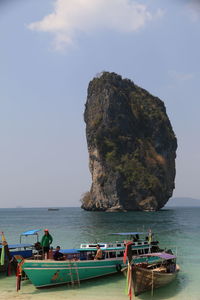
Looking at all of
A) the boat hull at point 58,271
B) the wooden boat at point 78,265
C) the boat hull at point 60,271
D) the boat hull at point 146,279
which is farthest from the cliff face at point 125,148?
the boat hull at point 146,279

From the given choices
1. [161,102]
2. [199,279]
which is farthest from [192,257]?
[161,102]

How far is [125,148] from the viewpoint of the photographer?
431 ft

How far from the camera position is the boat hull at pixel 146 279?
16109 millimetres

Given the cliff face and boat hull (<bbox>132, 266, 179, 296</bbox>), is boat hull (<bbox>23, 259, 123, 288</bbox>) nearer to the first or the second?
boat hull (<bbox>132, 266, 179, 296</bbox>)

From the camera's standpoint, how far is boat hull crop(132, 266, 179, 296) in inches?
634

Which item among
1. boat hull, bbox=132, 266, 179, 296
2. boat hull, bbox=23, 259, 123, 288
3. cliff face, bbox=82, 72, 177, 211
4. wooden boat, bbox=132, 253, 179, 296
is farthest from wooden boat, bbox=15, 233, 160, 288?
cliff face, bbox=82, 72, 177, 211

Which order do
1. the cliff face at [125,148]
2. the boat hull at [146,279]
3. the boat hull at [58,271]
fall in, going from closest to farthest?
the boat hull at [146,279], the boat hull at [58,271], the cliff face at [125,148]

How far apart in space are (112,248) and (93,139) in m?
110

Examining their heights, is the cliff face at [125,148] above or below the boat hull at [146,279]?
above

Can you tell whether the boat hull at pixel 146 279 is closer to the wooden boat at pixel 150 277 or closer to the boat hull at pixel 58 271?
the wooden boat at pixel 150 277

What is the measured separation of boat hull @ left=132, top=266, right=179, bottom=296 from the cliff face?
3985 inches

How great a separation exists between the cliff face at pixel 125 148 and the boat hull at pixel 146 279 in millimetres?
101213

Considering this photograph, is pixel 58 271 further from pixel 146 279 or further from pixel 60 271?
pixel 146 279

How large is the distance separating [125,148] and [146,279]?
115404mm
